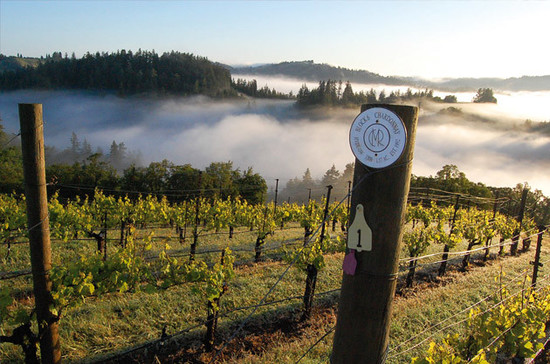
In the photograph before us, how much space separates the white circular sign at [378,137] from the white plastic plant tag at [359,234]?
0.22 meters

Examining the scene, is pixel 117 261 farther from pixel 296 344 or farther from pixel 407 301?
pixel 407 301

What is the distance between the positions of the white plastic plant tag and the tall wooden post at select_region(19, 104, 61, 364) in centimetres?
373

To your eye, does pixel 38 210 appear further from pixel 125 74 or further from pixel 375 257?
pixel 125 74

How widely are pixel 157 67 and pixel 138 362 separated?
17972 centimetres

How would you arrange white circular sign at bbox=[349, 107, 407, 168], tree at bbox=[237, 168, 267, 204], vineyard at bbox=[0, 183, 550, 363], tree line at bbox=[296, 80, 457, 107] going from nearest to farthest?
white circular sign at bbox=[349, 107, 407, 168]
vineyard at bbox=[0, 183, 550, 363]
tree at bbox=[237, 168, 267, 204]
tree line at bbox=[296, 80, 457, 107]

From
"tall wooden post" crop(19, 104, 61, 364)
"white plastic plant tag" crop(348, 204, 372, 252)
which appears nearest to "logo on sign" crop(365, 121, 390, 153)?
"white plastic plant tag" crop(348, 204, 372, 252)

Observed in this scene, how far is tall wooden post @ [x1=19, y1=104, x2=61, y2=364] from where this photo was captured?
12.7ft

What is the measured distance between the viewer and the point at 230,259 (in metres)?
7.72

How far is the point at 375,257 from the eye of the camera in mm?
1514

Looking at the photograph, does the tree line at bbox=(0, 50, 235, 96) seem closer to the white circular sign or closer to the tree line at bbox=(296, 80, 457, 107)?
the tree line at bbox=(296, 80, 457, 107)

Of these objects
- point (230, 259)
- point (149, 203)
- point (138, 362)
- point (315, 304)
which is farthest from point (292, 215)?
point (138, 362)

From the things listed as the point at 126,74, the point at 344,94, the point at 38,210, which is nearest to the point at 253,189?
the point at 38,210

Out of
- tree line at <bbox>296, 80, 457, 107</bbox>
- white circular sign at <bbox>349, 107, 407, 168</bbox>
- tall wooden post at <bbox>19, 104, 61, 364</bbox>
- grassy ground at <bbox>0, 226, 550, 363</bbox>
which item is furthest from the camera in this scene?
tree line at <bbox>296, 80, 457, 107</bbox>

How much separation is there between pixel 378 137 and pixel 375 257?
1.72ft
